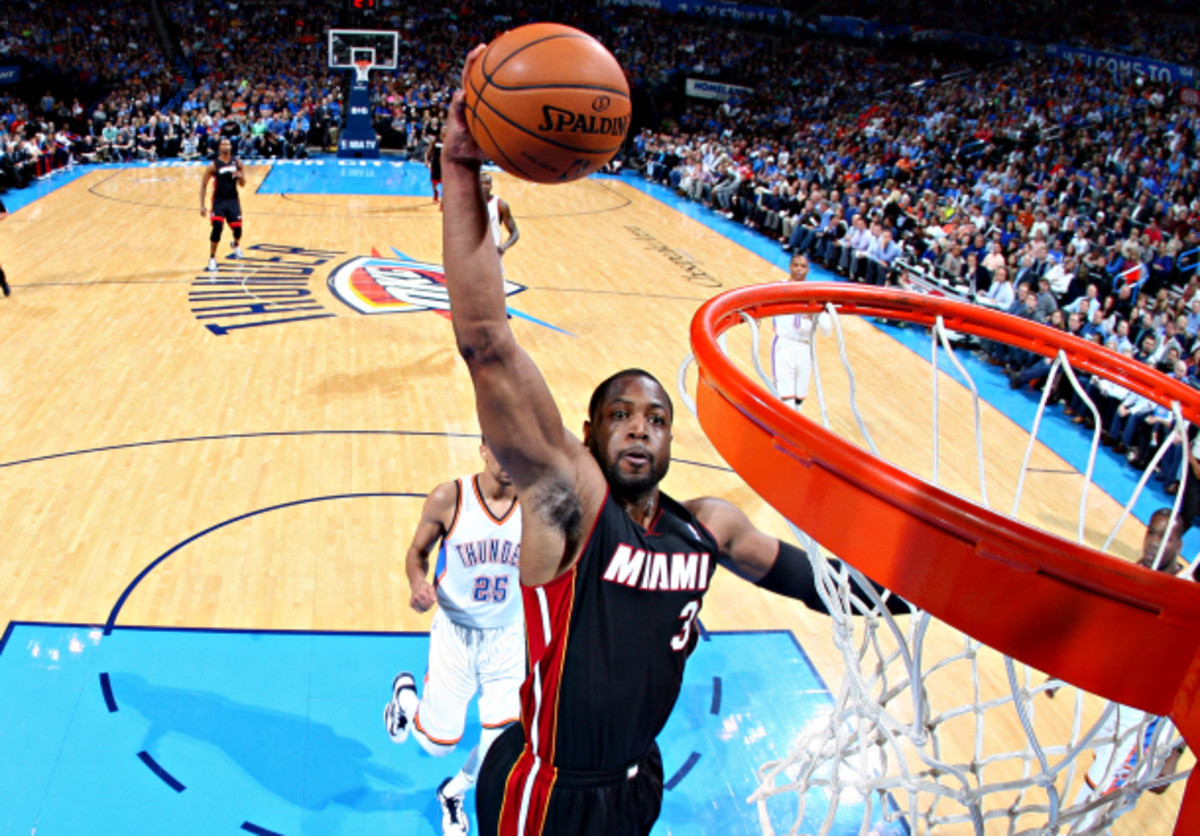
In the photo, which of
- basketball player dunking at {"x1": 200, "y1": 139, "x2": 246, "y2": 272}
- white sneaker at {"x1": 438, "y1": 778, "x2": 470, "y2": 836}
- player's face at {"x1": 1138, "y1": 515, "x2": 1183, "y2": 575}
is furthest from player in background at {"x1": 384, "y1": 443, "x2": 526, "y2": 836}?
basketball player dunking at {"x1": 200, "y1": 139, "x2": 246, "y2": 272}

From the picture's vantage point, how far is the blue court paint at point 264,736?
3961 mm

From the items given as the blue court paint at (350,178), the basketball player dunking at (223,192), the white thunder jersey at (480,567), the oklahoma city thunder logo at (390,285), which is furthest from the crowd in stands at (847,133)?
the basketball player dunking at (223,192)

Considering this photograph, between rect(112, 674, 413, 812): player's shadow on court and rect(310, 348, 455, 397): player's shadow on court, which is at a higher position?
rect(112, 674, 413, 812): player's shadow on court

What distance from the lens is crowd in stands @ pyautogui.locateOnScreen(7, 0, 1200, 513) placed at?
11711 mm

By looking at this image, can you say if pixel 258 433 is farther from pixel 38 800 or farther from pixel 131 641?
pixel 38 800

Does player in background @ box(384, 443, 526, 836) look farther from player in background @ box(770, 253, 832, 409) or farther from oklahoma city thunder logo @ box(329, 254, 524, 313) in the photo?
oklahoma city thunder logo @ box(329, 254, 524, 313)

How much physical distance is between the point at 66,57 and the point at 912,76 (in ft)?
82.2

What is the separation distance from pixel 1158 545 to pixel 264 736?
4.38m

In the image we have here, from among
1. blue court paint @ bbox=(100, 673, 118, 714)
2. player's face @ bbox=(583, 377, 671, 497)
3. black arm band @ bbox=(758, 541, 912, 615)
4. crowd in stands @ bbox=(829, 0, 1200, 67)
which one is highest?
crowd in stands @ bbox=(829, 0, 1200, 67)

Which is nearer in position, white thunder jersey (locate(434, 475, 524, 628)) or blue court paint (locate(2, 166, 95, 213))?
white thunder jersey (locate(434, 475, 524, 628))

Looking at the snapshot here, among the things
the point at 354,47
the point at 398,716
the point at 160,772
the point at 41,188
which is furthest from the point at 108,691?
the point at 354,47

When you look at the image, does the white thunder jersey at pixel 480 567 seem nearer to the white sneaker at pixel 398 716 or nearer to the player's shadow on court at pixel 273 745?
the white sneaker at pixel 398 716

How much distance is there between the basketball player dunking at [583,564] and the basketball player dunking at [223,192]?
10656 millimetres

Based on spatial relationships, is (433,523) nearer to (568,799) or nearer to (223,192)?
(568,799)
